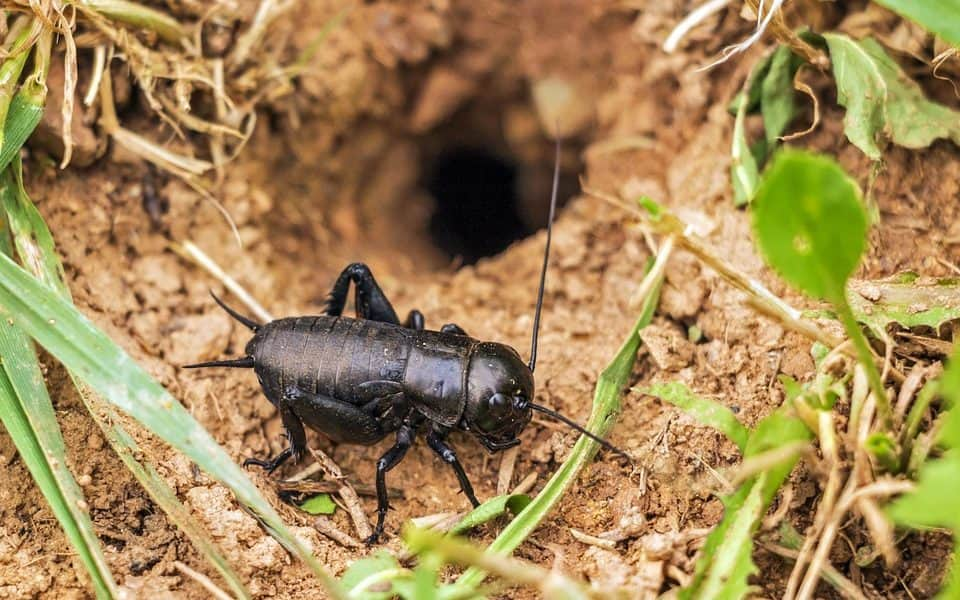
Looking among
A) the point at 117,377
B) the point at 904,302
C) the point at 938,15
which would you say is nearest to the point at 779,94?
the point at 938,15

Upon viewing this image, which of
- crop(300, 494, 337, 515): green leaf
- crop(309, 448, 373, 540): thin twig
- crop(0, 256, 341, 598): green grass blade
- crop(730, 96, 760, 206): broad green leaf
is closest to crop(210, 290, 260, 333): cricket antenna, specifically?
crop(309, 448, 373, 540): thin twig

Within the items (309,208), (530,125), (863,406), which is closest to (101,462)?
(309,208)

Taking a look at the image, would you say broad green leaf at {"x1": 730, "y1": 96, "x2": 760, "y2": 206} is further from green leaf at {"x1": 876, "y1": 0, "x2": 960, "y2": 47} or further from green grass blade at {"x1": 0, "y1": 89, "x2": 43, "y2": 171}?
green grass blade at {"x1": 0, "y1": 89, "x2": 43, "y2": 171}

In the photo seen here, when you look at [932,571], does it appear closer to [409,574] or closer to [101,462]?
[409,574]

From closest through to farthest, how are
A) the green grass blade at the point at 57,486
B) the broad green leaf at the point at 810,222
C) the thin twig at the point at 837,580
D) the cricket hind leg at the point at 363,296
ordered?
the broad green leaf at the point at 810,222, the thin twig at the point at 837,580, the green grass blade at the point at 57,486, the cricket hind leg at the point at 363,296

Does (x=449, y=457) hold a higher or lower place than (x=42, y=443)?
lower

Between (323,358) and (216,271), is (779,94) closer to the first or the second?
(323,358)

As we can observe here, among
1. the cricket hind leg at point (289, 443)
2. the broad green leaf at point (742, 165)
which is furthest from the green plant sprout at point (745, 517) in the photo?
the cricket hind leg at point (289, 443)

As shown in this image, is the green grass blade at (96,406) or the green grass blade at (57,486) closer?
the green grass blade at (57,486)

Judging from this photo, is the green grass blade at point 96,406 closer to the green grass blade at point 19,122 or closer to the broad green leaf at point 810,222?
the green grass blade at point 19,122
